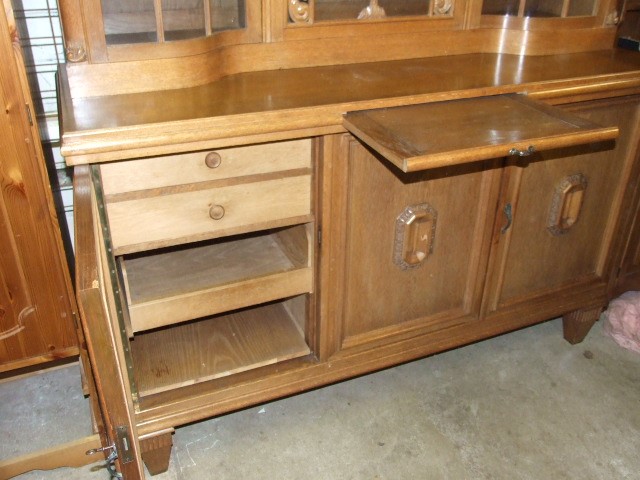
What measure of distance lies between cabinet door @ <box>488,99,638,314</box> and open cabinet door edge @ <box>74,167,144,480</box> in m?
1.13

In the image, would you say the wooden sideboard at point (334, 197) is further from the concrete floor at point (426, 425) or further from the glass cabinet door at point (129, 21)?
the concrete floor at point (426, 425)

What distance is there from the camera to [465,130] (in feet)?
4.47

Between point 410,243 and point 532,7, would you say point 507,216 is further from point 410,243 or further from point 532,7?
point 532,7

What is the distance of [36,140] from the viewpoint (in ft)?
4.91

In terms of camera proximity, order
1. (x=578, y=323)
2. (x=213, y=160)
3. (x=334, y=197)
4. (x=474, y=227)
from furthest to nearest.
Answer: (x=578, y=323), (x=474, y=227), (x=334, y=197), (x=213, y=160)

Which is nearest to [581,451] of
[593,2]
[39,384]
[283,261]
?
[283,261]

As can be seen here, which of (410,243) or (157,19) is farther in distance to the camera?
(410,243)

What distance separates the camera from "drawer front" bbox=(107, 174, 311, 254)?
140 cm

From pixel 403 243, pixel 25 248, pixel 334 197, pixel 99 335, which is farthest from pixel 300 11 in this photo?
pixel 99 335

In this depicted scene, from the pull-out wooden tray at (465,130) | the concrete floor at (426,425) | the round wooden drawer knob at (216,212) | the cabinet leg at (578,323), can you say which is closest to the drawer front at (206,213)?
the round wooden drawer knob at (216,212)

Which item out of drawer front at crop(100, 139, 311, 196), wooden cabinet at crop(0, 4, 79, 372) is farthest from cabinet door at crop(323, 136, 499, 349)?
wooden cabinet at crop(0, 4, 79, 372)

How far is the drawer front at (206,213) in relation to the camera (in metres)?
1.40

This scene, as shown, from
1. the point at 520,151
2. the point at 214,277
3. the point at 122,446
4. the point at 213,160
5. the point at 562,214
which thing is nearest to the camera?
the point at 122,446

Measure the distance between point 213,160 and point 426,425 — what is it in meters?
1.05
